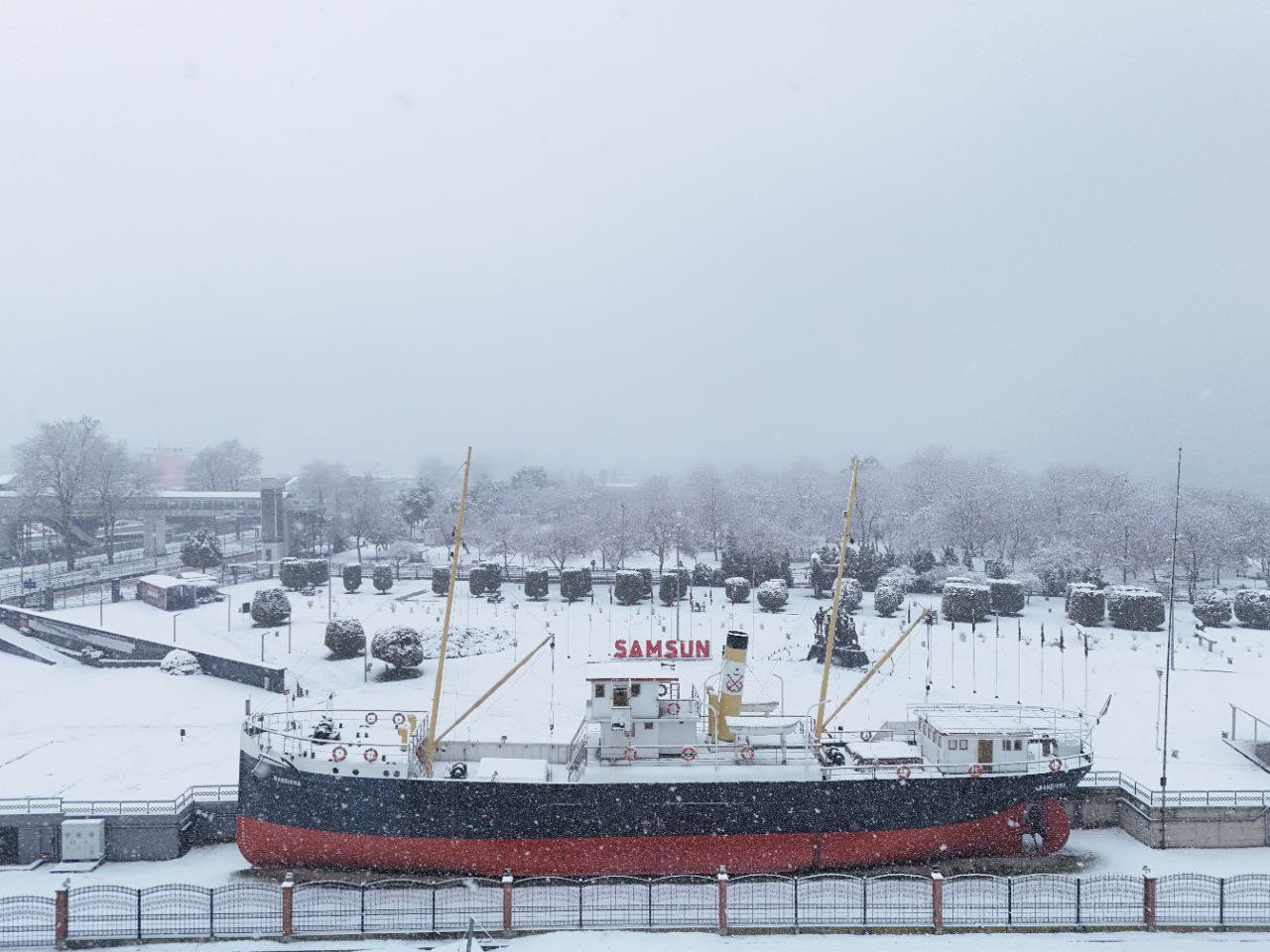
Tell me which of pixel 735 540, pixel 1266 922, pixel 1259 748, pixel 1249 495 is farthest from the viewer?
pixel 1249 495

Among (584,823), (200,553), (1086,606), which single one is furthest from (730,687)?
(200,553)

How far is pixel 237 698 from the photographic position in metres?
32.3

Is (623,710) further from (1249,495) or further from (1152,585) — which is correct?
(1249,495)

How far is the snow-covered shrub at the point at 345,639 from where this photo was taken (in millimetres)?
36250

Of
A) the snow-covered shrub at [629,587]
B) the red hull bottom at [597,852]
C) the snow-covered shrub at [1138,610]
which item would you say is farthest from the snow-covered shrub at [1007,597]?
the red hull bottom at [597,852]

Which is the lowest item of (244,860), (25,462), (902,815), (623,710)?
(244,860)

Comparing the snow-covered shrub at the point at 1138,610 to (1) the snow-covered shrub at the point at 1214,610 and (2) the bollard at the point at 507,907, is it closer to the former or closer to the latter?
(1) the snow-covered shrub at the point at 1214,610

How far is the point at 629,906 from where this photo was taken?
17.1 m

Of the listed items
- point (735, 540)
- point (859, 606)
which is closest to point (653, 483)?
point (735, 540)

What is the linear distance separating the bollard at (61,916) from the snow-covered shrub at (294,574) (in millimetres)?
37683

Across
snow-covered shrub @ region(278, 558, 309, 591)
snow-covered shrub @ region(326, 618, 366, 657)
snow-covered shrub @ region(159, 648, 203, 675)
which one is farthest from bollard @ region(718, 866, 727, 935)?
snow-covered shrub @ region(278, 558, 309, 591)

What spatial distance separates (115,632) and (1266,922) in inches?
1587

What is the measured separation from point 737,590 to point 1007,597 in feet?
46.5

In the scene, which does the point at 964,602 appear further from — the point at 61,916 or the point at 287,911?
the point at 61,916
